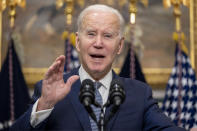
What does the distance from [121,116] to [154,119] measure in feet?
0.79

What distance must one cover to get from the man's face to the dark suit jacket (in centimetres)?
23

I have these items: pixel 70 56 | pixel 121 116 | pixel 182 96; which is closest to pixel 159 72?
pixel 182 96

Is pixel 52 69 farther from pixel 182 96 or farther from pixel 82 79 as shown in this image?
pixel 182 96

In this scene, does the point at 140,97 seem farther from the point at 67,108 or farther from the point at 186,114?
the point at 186,114

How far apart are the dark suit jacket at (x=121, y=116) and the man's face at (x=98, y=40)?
0.23 metres

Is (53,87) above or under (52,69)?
under

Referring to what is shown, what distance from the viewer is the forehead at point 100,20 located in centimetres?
235

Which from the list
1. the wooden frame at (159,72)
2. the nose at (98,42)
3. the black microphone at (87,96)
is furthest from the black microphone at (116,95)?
the wooden frame at (159,72)

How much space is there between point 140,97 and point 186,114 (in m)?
4.09

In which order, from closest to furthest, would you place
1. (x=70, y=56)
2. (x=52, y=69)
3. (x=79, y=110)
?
(x=52, y=69), (x=79, y=110), (x=70, y=56)

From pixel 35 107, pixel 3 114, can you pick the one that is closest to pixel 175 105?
pixel 3 114

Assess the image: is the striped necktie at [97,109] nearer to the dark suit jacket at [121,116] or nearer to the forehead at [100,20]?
the dark suit jacket at [121,116]

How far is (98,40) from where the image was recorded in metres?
2.33

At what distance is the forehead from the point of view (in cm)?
235
